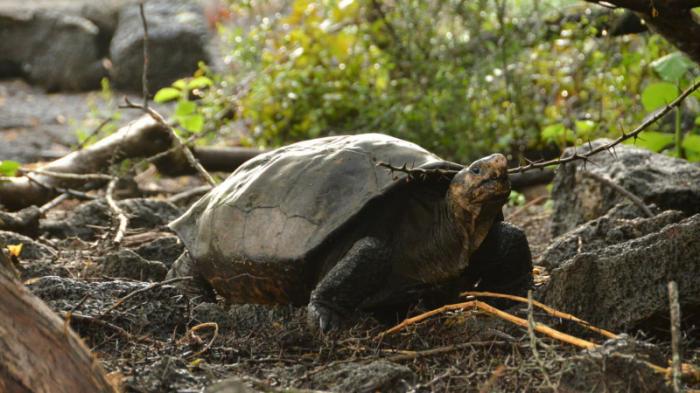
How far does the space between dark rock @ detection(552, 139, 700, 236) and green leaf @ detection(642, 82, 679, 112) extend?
293mm

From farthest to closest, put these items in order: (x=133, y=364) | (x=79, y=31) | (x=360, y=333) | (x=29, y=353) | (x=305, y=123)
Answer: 1. (x=79, y=31)
2. (x=305, y=123)
3. (x=360, y=333)
4. (x=133, y=364)
5. (x=29, y=353)

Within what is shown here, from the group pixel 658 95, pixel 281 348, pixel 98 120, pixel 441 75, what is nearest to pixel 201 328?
pixel 281 348

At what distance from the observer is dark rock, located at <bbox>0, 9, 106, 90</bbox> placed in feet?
41.3

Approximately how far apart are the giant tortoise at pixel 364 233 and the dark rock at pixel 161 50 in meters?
8.73

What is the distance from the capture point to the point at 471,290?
142 inches

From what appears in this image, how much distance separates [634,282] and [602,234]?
1.10m

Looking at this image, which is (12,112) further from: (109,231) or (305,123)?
(109,231)

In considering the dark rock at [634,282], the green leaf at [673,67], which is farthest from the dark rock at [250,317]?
the green leaf at [673,67]

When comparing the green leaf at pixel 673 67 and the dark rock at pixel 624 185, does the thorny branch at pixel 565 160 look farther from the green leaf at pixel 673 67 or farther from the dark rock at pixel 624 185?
the green leaf at pixel 673 67

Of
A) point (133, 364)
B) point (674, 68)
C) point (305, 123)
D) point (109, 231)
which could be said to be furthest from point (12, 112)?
point (133, 364)

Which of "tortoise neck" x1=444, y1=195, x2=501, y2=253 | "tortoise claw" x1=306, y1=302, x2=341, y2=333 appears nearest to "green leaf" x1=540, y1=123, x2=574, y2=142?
"tortoise neck" x1=444, y1=195, x2=501, y2=253

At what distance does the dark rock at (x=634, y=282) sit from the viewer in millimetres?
2832

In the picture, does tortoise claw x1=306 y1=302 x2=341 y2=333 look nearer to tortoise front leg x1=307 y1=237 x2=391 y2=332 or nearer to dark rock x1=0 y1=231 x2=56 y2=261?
tortoise front leg x1=307 y1=237 x2=391 y2=332

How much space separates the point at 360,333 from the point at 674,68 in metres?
2.55
